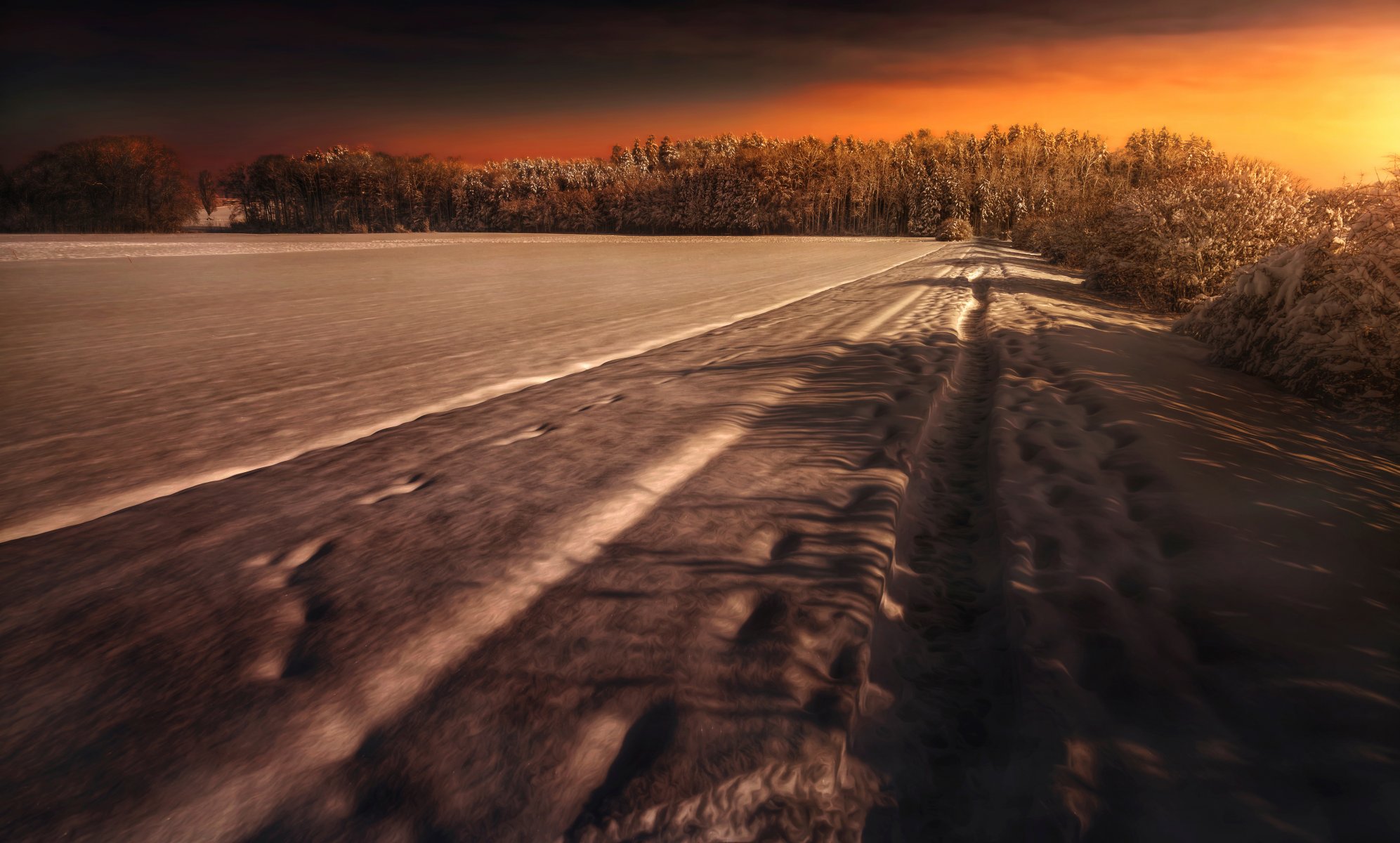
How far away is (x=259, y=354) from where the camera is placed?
226 inches

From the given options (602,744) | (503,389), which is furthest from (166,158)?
(602,744)

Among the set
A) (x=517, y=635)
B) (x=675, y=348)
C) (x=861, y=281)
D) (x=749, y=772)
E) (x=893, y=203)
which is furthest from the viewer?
(x=893, y=203)

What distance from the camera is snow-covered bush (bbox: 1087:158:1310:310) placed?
848cm

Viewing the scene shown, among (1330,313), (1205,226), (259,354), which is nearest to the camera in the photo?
(1330,313)

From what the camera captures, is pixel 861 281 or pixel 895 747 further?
pixel 861 281

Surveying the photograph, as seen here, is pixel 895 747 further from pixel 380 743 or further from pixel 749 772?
pixel 380 743

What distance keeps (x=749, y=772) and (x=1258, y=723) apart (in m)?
1.23

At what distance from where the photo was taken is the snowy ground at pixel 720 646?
1.35 metres

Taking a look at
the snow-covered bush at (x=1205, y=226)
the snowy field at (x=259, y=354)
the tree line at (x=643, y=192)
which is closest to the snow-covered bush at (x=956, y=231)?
the tree line at (x=643, y=192)

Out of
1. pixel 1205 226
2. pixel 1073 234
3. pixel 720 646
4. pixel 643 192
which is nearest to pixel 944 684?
pixel 720 646

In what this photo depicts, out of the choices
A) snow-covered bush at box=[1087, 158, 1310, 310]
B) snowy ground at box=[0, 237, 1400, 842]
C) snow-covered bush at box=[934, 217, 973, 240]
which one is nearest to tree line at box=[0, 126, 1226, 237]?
snow-covered bush at box=[934, 217, 973, 240]

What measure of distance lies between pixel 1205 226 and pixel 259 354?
11.5 m

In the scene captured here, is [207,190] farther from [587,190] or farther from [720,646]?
[720,646]

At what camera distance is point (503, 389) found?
4.59 m
